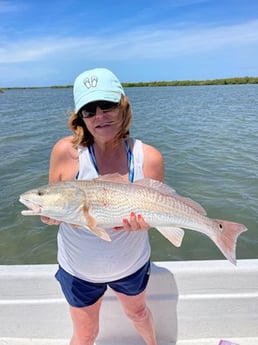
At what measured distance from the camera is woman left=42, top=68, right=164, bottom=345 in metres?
2.09

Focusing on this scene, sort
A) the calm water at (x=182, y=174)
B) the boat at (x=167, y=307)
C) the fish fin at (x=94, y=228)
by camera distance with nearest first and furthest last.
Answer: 1. the fish fin at (x=94, y=228)
2. the boat at (x=167, y=307)
3. the calm water at (x=182, y=174)

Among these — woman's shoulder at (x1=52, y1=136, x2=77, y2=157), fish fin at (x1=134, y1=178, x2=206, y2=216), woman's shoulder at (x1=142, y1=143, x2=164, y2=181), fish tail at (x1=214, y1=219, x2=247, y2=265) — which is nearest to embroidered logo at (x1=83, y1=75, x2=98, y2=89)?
woman's shoulder at (x1=52, y1=136, x2=77, y2=157)

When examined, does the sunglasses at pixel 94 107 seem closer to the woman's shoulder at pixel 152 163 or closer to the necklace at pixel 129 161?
the necklace at pixel 129 161

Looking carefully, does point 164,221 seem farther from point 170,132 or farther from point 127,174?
point 170,132

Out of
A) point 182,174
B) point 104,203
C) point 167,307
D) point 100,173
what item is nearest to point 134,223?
point 104,203

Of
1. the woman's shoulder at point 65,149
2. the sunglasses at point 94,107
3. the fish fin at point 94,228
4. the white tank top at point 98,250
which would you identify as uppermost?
the sunglasses at point 94,107

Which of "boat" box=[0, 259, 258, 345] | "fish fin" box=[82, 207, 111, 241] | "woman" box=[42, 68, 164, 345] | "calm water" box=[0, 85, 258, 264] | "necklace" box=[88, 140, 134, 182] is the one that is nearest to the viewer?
"fish fin" box=[82, 207, 111, 241]

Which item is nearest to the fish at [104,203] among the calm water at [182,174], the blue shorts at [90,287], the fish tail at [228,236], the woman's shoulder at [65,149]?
the fish tail at [228,236]

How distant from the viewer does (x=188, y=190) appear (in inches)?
333

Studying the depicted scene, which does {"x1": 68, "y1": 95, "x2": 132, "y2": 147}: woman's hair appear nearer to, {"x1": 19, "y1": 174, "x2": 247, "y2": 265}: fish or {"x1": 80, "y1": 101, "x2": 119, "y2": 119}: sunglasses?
{"x1": 80, "y1": 101, "x2": 119, "y2": 119}: sunglasses

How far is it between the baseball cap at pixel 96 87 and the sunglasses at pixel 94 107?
0.03 metres

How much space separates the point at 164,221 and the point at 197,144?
462 inches

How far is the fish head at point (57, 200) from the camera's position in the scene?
6.73ft

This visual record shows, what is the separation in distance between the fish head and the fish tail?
832 millimetres
